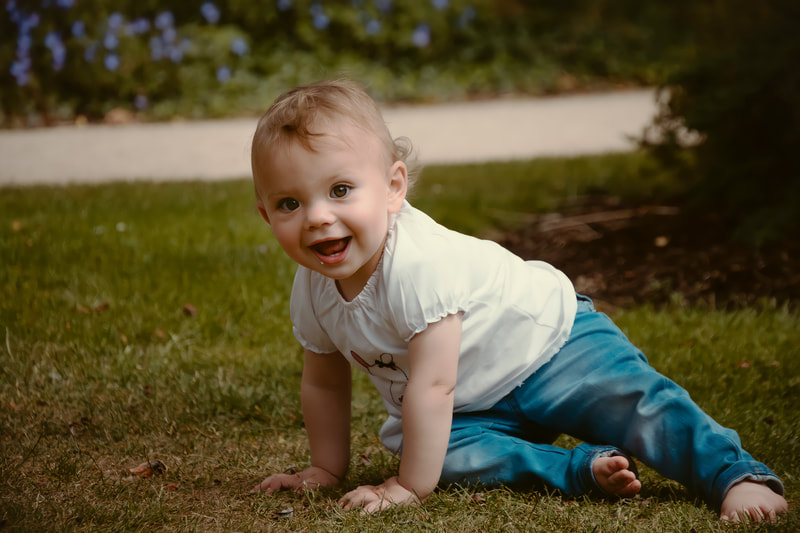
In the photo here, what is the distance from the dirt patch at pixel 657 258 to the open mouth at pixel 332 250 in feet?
7.24

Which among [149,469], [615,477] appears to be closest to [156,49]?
[149,469]

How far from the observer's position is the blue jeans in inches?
88.9

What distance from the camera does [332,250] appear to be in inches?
84.6

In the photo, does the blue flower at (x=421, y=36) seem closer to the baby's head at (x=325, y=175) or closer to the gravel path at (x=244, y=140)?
the gravel path at (x=244, y=140)

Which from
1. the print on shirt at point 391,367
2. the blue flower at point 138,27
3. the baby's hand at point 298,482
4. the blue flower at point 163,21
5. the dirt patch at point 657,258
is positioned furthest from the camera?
the blue flower at point 163,21

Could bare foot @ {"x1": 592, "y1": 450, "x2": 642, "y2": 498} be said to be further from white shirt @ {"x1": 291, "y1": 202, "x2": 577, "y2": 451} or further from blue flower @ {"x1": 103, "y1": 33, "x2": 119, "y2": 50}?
blue flower @ {"x1": 103, "y1": 33, "x2": 119, "y2": 50}

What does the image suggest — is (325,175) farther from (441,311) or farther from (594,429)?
(594,429)

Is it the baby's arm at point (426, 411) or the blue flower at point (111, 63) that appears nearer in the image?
the baby's arm at point (426, 411)

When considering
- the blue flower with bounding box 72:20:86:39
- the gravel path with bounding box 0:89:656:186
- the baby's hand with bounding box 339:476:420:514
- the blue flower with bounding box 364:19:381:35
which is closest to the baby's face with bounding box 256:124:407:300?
the baby's hand with bounding box 339:476:420:514

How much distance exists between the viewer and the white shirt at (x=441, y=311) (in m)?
2.18

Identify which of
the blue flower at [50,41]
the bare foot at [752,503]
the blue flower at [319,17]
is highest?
the blue flower at [319,17]

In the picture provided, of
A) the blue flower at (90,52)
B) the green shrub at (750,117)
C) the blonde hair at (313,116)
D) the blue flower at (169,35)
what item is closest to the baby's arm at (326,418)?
the blonde hair at (313,116)

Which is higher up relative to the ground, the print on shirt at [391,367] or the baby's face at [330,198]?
the baby's face at [330,198]

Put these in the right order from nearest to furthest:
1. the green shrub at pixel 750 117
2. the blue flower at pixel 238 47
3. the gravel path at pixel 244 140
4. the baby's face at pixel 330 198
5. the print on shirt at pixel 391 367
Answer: the baby's face at pixel 330 198 → the print on shirt at pixel 391 367 → the green shrub at pixel 750 117 → the gravel path at pixel 244 140 → the blue flower at pixel 238 47
